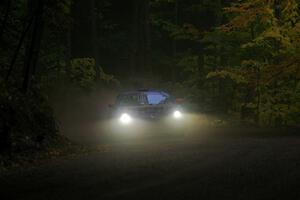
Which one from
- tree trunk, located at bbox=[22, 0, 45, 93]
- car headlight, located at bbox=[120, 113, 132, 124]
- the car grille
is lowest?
car headlight, located at bbox=[120, 113, 132, 124]

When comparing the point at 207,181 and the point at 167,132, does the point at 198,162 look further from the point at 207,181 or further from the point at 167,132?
the point at 167,132

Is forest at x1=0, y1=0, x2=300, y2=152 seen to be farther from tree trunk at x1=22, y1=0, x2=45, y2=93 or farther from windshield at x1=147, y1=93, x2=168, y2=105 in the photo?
windshield at x1=147, y1=93, x2=168, y2=105

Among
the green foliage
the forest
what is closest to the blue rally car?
the forest

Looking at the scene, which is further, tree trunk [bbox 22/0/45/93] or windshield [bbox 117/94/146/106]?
windshield [bbox 117/94/146/106]

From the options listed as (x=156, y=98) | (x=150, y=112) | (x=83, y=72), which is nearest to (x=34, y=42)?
(x=150, y=112)

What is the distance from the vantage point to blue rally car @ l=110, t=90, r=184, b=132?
84.8ft

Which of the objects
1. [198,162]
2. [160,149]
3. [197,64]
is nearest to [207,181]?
[198,162]

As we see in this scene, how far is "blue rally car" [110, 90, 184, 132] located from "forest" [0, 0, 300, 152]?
94.9 inches

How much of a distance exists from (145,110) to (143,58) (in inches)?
671

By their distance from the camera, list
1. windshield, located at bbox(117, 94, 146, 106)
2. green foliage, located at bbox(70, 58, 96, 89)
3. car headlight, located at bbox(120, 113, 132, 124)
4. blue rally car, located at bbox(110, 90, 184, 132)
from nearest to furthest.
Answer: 1. blue rally car, located at bbox(110, 90, 184, 132)
2. car headlight, located at bbox(120, 113, 132, 124)
3. windshield, located at bbox(117, 94, 146, 106)
4. green foliage, located at bbox(70, 58, 96, 89)

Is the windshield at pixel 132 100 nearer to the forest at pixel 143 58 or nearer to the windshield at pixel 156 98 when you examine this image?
the windshield at pixel 156 98

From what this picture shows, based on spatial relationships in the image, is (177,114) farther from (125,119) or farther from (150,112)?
(125,119)

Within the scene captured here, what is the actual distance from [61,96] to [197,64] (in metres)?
11.5

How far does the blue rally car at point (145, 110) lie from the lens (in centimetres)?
2586
